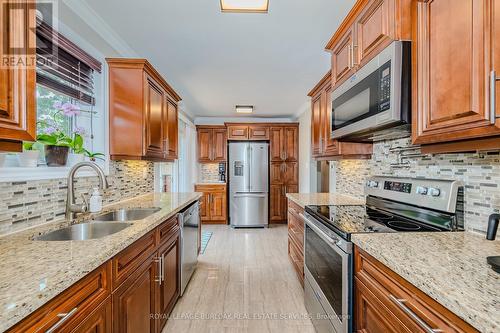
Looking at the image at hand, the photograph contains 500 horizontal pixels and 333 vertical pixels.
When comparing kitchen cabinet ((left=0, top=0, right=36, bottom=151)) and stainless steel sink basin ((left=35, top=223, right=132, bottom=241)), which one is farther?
stainless steel sink basin ((left=35, top=223, right=132, bottom=241))

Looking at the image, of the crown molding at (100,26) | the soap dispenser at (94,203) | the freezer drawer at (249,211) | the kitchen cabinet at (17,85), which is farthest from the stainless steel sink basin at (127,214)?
the freezer drawer at (249,211)

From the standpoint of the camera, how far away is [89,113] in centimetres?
224

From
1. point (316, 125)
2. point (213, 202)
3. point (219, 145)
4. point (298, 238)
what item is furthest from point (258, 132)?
point (298, 238)

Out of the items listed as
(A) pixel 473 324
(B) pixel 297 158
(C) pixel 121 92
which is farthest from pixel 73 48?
(B) pixel 297 158

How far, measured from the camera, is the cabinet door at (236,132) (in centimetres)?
553

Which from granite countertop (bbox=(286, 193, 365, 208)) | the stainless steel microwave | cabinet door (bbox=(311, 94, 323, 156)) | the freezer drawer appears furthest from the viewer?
the freezer drawer

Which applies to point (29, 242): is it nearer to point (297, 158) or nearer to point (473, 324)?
point (473, 324)

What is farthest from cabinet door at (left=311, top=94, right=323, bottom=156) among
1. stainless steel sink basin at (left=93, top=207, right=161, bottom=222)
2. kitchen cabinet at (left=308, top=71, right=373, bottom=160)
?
stainless steel sink basin at (left=93, top=207, right=161, bottom=222)

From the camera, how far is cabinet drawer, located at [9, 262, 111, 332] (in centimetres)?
72

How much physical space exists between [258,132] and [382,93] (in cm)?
426

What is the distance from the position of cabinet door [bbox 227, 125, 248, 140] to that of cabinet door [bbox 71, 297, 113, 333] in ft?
15.1

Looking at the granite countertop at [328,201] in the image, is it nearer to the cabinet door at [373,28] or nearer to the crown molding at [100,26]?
the cabinet door at [373,28]

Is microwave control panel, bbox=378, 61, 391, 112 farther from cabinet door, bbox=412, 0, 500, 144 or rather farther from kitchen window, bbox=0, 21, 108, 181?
→ kitchen window, bbox=0, 21, 108, 181

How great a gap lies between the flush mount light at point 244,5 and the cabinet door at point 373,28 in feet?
2.05
